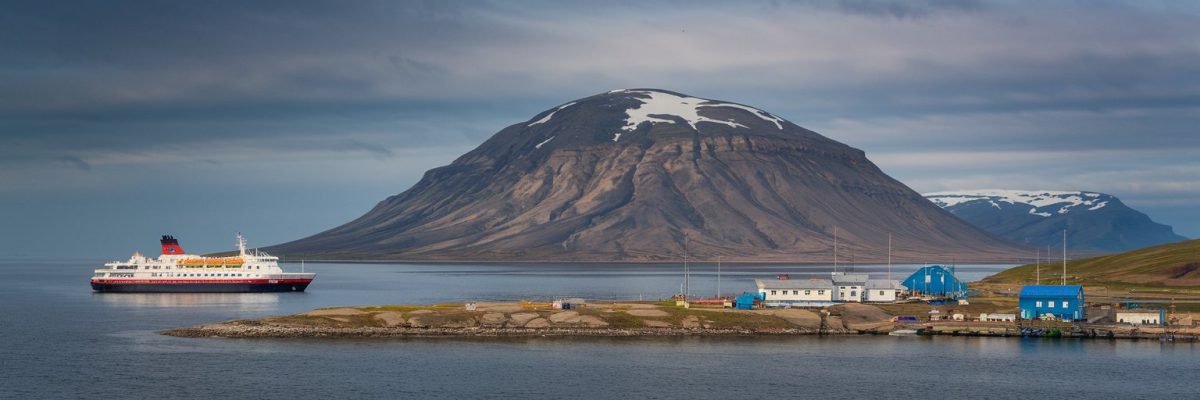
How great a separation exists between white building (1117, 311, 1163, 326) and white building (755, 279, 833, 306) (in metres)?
27.6

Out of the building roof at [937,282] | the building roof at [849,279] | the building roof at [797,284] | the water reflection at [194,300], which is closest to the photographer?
the building roof at [797,284]

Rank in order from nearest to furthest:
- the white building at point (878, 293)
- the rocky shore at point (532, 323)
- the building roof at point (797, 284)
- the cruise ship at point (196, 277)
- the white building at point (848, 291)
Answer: the rocky shore at point (532, 323) < the building roof at point (797, 284) < the white building at point (848, 291) < the white building at point (878, 293) < the cruise ship at point (196, 277)

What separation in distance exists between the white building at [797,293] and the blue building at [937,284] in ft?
74.8

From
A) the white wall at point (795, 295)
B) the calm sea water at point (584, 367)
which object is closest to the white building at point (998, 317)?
the calm sea water at point (584, 367)

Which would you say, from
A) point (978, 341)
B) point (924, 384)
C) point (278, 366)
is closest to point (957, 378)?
point (924, 384)

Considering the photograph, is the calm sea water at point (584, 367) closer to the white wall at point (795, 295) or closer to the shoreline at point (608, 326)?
the shoreline at point (608, 326)

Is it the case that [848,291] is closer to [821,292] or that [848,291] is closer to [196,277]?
[821,292]

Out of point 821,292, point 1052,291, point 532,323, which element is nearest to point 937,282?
point 821,292

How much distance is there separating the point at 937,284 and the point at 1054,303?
106 feet

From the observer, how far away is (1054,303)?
409ft

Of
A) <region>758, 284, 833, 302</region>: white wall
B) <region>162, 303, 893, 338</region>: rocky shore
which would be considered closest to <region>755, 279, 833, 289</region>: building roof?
<region>758, 284, 833, 302</region>: white wall

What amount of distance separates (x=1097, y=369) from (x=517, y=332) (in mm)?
46913

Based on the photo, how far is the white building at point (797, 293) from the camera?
5374 inches

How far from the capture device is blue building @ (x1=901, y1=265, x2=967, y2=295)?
15638cm
